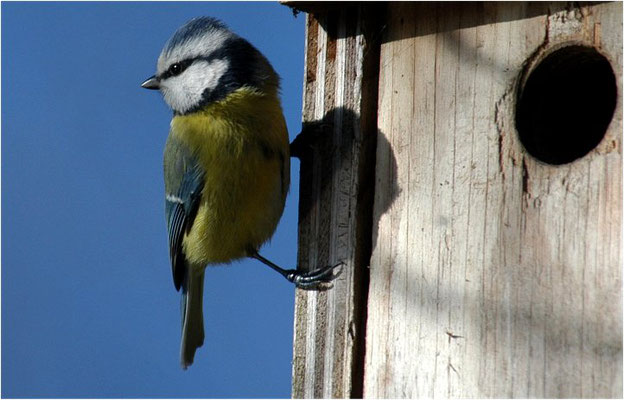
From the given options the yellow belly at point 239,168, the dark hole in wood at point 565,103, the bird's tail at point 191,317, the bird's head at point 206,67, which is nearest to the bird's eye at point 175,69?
the bird's head at point 206,67

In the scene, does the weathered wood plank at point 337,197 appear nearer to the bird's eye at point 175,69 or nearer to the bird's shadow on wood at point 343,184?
the bird's shadow on wood at point 343,184

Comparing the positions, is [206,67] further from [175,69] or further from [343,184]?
[343,184]

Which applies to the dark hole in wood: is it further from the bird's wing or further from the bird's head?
the bird's wing

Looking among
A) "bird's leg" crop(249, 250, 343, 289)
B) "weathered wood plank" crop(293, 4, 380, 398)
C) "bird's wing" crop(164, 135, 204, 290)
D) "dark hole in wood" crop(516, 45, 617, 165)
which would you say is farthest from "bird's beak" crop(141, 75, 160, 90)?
"dark hole in wood" crop(516, 45, 617, 165)

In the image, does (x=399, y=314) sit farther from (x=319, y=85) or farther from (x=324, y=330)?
(x=319, y=85)

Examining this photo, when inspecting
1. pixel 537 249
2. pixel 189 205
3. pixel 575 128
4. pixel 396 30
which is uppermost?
pixel 396 30

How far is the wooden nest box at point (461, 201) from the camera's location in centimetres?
163

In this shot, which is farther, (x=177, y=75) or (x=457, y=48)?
(x=177, y=75)

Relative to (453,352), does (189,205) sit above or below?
above

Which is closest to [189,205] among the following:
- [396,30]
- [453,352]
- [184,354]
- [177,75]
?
[177,75]

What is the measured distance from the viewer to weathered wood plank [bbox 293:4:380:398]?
2.04 meters

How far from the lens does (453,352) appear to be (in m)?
1.82

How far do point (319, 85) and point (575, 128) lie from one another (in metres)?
0.70

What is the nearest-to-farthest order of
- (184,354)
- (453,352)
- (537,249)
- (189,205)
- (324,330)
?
(537,249) < (453,352) < (324,330) < (189,205) < (184,354)
